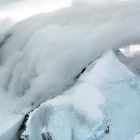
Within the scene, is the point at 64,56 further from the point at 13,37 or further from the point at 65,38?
the point at 13,37

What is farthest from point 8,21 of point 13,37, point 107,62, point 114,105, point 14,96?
point 114,105

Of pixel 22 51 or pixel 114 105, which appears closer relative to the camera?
pixel 114 105

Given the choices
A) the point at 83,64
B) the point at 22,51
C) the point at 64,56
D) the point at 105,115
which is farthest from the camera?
the point at 22,51

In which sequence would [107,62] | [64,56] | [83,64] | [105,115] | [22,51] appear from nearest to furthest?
[105,115], [107,62], [83,64], [64,56], [22,51]

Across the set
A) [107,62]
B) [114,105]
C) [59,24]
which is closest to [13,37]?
[59,24]

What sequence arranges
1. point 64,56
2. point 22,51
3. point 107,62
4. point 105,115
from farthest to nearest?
point 22,51
point 64,56
point 107,62
point 105,115

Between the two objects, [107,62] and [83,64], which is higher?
[107,62]

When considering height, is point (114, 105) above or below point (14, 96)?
above

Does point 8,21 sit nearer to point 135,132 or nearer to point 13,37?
point 13,37

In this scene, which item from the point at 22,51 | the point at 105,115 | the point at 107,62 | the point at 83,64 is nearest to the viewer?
the point at 105,115
